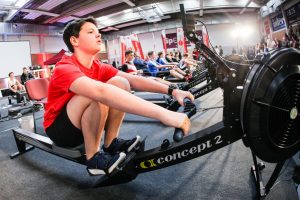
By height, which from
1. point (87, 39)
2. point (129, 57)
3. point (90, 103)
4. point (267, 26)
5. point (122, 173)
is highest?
point (267, 26)

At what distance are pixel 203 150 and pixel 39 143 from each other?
1.46 metres

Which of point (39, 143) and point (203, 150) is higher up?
point (203, 150)

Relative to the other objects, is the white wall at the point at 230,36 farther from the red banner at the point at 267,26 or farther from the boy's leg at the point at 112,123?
the boy's leg at the point at 112,123

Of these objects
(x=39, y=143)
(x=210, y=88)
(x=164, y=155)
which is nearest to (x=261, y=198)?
(x=164, y=155)

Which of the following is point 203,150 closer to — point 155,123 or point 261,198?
point 261,198

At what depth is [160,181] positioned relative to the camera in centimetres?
177

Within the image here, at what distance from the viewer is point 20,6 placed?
8820mm

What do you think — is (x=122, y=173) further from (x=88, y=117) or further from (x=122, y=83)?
(x=122, y=83)

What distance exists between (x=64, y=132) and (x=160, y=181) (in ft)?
2.66

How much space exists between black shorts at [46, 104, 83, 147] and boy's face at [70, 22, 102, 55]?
1.29ft

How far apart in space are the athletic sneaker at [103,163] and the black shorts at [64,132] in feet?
0.77

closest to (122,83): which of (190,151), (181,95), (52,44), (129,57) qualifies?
(181,95)

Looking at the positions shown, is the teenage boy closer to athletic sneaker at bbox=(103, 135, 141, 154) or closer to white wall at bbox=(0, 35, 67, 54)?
athletic sneaker at bbox=(103, 135, 141, 154)

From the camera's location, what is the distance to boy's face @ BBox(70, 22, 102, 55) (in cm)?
143
